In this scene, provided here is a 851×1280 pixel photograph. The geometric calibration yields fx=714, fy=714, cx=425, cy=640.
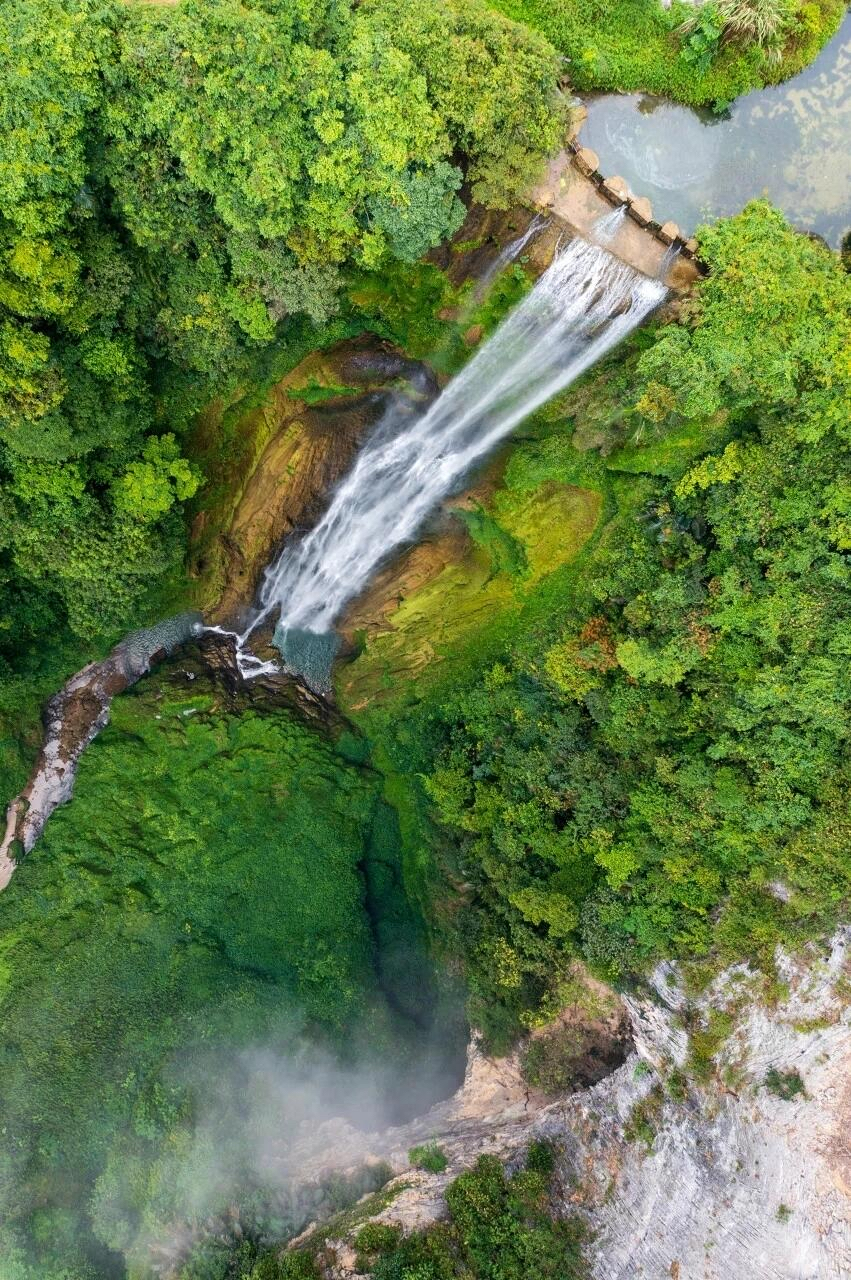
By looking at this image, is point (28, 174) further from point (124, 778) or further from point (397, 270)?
point (124, 778)

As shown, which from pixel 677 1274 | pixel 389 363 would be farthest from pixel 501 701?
pixel 677 1274

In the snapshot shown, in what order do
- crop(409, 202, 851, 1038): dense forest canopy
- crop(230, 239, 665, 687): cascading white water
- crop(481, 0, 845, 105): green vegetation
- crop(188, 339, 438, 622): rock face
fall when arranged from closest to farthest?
crop(409, 202, 851, 1038): dense forest canopy → crop(481, 0, 845, 105): green vegetation → crop(230, 239, 665, 687): cascading white water → crop(188, 339, 438, 622): rock face

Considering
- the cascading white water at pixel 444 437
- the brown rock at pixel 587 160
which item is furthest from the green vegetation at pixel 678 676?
the brown rock at pixel 587 160

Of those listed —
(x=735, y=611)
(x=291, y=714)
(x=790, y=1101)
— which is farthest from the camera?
(x=291, y=714)

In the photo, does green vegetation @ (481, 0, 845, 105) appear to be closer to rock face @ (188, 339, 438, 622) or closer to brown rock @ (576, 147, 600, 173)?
brown rock @ (576, 147, 600, 173)

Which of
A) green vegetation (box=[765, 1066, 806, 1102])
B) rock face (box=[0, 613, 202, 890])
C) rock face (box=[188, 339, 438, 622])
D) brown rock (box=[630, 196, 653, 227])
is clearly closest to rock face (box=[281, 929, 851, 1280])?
green vegetation (box=[765, 1066, 806, 1102])

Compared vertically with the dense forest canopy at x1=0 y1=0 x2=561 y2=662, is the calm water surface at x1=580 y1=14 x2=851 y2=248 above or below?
above

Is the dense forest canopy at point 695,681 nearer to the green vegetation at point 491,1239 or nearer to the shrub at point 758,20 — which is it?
the green vegetation at point 491,1239
